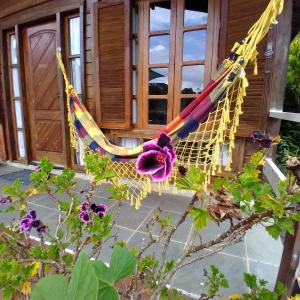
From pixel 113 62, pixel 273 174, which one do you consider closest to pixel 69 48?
pixel 113 62

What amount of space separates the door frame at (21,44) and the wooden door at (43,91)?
0.22 ft

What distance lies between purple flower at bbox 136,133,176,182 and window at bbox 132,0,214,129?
70.7 inches

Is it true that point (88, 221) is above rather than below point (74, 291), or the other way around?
below

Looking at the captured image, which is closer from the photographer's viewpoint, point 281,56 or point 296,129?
point 281,56

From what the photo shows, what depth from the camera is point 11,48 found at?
316cm

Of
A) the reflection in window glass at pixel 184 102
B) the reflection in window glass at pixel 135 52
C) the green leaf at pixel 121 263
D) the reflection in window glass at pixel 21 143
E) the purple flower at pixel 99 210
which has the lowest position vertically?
the reflection in window glass at pixel 21 143

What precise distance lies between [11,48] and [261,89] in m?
3.20

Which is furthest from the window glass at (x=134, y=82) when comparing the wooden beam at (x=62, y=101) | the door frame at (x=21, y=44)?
the wooden beam at (x=62, y=101)

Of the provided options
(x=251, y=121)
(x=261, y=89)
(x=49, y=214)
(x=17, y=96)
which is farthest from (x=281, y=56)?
(x=17, y=96)

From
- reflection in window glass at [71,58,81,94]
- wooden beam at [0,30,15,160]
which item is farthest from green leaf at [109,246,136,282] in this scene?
wooden beam at [0,30,15,160]

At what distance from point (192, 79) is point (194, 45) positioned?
0.97 ft

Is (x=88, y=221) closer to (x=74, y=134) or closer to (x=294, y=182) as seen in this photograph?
(x=294, y=182)

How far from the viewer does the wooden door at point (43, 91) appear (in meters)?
2.82

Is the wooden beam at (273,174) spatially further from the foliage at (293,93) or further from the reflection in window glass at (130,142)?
the foliage at (293,93)
